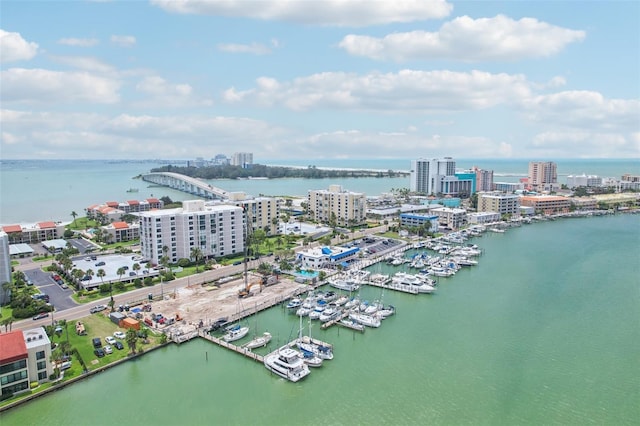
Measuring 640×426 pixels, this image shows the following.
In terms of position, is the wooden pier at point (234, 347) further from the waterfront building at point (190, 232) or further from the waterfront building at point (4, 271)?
the waterfront building at point (190, 232)

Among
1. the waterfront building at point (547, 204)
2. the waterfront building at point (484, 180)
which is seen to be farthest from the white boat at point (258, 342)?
the waterfront building at point (484, 180)

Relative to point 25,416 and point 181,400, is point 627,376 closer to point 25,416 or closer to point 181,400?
point 181,400

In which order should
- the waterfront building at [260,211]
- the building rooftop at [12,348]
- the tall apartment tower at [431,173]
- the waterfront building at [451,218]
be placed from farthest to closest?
the tall apartment tower at [431,173]
the waterfront building at [451,218]
the waterfront building at [260,211]
the building rooftop at [12,348]

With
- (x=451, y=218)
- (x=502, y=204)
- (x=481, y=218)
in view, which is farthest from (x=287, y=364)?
(x=502, y=204)

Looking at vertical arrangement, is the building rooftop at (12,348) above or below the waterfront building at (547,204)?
below

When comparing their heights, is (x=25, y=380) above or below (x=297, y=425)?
above

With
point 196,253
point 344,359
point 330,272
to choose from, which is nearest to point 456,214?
point 330,272
